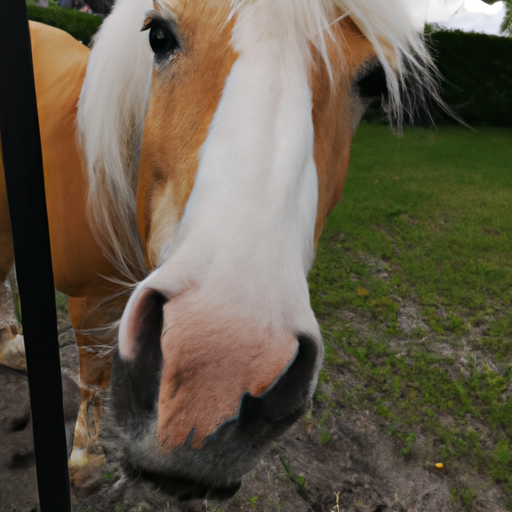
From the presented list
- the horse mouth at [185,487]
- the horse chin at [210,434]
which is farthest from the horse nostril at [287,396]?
the horse mouth at [185,487]

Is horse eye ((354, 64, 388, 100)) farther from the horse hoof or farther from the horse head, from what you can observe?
the horse hoof

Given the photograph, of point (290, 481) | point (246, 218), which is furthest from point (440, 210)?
point (246, 218)

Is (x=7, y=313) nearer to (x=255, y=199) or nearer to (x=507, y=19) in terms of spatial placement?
(x=255, y=199)

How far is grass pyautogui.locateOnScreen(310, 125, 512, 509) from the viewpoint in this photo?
160cm

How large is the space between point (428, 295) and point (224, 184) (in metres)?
1.92

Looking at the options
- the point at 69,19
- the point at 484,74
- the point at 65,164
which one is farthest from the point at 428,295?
the point at 69,19

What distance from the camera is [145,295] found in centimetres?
48

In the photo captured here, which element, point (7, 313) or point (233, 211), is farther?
point (7, 313)

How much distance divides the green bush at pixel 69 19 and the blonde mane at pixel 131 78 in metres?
0.04

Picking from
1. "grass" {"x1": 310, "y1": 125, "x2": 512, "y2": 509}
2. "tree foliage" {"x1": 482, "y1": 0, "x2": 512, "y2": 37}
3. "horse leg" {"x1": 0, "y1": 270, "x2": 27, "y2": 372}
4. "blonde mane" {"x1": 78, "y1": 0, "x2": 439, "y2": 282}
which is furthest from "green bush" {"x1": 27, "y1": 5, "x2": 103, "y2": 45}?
"tree foliage" {"x1": 482, "y1": 0, "x2": 512, "y2": 37}

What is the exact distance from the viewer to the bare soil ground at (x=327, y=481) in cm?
115

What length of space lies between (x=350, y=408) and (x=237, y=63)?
4.40 ft

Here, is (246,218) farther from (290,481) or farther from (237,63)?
(290,481)

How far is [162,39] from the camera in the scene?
2.08 ft
